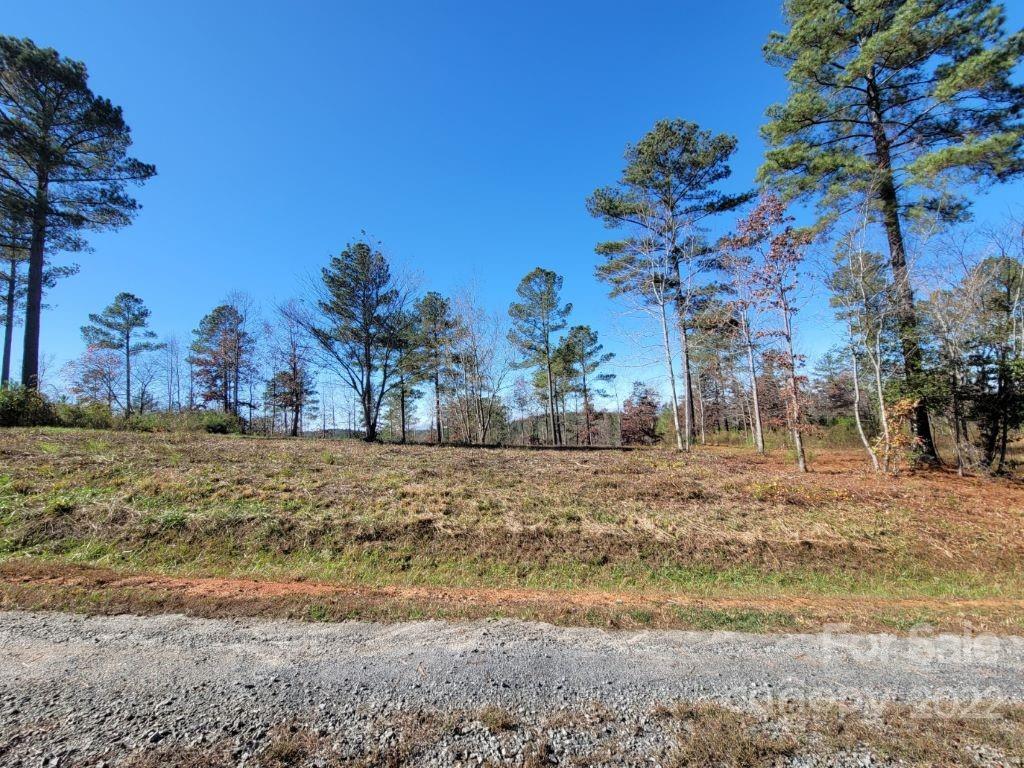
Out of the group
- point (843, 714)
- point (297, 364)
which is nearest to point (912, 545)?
→ point (843, 714)

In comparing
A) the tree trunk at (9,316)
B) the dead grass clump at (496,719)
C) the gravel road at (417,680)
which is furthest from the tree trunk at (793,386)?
the tree trunk at (9,316)

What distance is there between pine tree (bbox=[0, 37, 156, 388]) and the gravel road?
17.4 metres

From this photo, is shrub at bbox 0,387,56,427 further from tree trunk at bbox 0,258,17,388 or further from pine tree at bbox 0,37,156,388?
tree trunk at bbox 0,258,17,388

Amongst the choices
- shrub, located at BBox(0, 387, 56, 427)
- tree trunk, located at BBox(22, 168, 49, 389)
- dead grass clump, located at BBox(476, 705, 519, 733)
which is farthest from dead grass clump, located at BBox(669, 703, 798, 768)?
tree trunk, located at BBox(22, 168, 49, 389)

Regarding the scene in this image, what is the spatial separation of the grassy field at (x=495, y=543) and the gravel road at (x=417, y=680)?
41cm

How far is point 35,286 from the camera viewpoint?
1464 centimetres

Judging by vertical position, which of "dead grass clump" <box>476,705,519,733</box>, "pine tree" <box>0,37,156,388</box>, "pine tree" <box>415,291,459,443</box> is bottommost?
"dead grass clump" <box>476,705,519,733</box>

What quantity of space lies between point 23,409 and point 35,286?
19.3 ft

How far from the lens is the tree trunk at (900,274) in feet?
33.8

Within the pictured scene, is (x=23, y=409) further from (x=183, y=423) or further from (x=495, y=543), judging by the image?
(x=495, y=543)

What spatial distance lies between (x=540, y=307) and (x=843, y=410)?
31095mm

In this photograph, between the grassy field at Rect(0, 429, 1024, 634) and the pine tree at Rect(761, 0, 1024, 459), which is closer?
the grassy field at Rect(0, 429, 1024, 634)

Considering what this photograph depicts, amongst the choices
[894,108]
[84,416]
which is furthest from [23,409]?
[894,108]

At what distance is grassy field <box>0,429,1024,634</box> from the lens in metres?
4.09
